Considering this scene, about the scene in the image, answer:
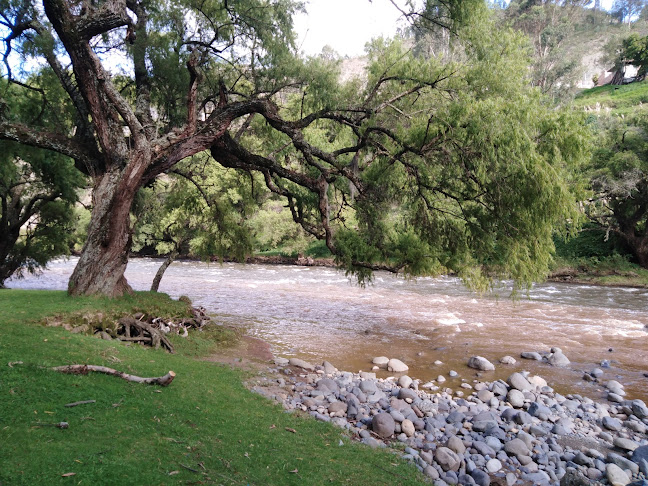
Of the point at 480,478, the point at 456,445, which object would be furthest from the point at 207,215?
the point at 480,478

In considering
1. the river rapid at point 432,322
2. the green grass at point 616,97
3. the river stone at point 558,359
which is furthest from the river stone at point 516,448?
the green grass at point 616,97

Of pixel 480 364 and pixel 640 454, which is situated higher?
pixel 480 364

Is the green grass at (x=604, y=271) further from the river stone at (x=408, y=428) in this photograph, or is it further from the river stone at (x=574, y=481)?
the river stone at (x=574, y=481)

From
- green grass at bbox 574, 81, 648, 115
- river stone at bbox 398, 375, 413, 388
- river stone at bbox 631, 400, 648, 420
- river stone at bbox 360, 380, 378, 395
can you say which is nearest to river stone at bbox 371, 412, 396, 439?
river stone at bbox 360, 380, 378, 395

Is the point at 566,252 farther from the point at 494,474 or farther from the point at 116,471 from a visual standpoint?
the point at 116,471

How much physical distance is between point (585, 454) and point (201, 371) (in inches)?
265

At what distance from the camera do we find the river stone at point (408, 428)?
23.6ft

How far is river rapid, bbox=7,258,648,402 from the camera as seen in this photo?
38.1 feet

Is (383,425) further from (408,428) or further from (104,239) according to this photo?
(104,239)

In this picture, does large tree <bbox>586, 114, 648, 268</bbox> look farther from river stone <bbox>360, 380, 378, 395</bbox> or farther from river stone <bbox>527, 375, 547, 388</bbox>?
river stone <bbox>360, 380, 378, 395</bbox>

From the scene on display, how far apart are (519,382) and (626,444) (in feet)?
8.99

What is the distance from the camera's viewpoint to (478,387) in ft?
31.7

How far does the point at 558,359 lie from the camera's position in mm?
11867

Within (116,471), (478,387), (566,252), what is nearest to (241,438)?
(116,471)
